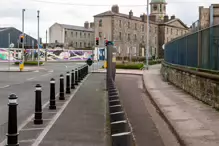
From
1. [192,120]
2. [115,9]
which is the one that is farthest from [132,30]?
[192,120]

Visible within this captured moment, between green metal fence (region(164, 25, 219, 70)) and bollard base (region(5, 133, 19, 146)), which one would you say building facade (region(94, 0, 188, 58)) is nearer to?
green metal fence (region(164, 25, 219, 70))

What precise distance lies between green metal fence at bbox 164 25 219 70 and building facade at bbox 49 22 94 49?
9148cm

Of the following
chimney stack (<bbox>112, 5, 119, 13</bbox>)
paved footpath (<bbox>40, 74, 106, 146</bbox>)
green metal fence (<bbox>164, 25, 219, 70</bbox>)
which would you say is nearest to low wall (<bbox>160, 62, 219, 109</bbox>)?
green metal fence (<bbox>164, 25, 219, 70</bbox>)

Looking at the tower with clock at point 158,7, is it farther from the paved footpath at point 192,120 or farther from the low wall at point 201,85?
the paved footpath at point 192,120

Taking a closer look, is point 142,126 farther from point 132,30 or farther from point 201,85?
point 132,30

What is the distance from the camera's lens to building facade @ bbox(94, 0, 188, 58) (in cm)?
8900

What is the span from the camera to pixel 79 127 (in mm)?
8891

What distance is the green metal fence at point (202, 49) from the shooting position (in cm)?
1232

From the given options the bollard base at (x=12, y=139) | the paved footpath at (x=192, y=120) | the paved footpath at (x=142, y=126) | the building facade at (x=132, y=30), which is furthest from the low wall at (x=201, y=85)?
the building facade at (x=132, y=30)

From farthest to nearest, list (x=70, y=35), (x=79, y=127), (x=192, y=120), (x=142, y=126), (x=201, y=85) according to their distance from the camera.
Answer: (x=70, y=35)
(x=201, y=85)
(x=192, y=120)
(x=142, y=126)
(x=79, y=127)

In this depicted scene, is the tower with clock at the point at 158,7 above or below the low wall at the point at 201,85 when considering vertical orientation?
above

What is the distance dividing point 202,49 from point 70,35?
101 metres

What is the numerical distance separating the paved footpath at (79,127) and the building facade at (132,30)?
7047 centimetres

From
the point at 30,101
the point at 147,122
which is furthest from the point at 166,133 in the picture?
the point at 30,101
